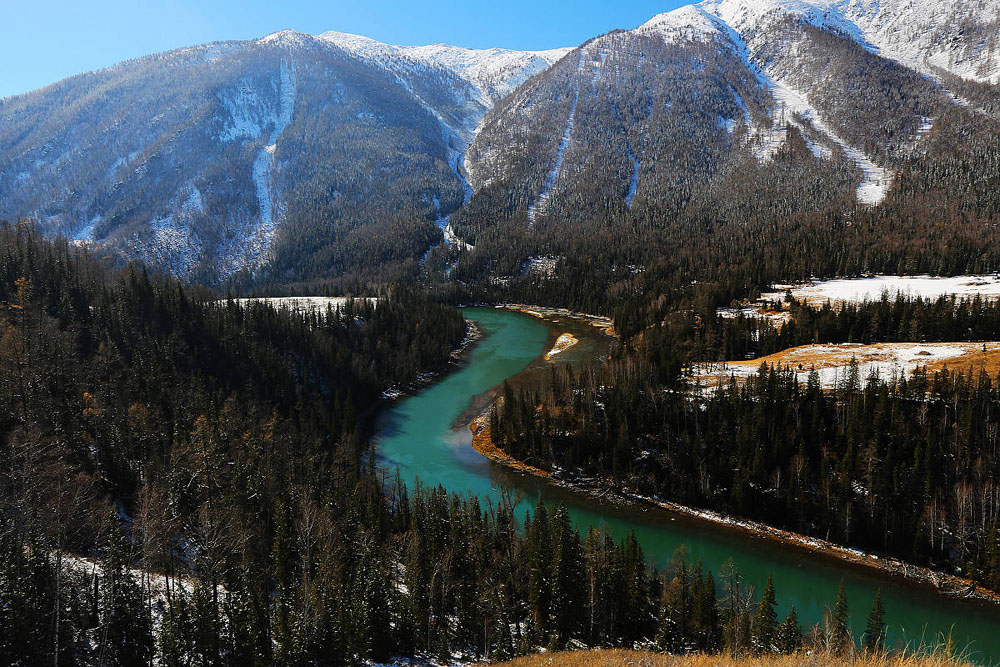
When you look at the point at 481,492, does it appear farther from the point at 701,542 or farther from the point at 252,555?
the point at 252,555

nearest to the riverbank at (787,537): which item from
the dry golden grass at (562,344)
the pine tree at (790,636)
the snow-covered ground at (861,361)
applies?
the pine tree at (790,636)

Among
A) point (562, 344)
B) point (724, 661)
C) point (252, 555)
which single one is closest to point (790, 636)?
point (724, 661)

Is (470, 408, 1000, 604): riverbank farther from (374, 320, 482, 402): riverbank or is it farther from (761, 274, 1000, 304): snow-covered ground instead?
(761, 274, 1000, 304): snow-covered ground

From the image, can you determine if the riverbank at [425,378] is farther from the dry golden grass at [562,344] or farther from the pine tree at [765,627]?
the pine tree at [765,627]

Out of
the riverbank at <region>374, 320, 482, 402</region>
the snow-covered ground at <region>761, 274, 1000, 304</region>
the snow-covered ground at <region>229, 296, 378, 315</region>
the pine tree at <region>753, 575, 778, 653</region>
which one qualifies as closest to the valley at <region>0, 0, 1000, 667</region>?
the pine tree at <region>753, 575, 778, 653</region>

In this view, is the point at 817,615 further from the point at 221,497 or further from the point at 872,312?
the point at 872,312

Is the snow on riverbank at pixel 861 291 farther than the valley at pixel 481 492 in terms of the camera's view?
Yes

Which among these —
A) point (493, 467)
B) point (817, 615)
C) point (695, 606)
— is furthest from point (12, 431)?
point (817, 615)

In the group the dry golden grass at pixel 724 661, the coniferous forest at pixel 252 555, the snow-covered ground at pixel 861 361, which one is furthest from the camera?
the snow-covered ground at pixel 861 361
